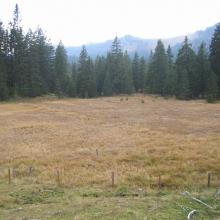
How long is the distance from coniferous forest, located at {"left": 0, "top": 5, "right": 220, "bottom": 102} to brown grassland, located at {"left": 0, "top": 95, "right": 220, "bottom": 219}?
85.0ft

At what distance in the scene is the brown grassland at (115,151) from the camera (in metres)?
16.3

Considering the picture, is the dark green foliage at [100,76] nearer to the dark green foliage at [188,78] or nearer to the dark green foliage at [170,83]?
the dark green foliage at [170,83]

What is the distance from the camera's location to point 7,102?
64.1 metres

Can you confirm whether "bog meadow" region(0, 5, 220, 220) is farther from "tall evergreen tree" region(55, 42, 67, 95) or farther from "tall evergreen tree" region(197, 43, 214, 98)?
"tall evergreen tree" region(55, 42, 67, 95)

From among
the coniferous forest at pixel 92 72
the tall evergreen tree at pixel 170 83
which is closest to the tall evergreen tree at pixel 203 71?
the coniferous forest at pixel 92 72

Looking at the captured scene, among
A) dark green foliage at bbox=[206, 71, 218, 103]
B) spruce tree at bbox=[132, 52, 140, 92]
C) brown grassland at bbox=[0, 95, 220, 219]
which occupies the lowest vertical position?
brown grassland at bbox=[0, 95, 220, 219]

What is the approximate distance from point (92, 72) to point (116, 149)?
57985mm

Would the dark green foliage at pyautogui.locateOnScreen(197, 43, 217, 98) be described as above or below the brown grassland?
above

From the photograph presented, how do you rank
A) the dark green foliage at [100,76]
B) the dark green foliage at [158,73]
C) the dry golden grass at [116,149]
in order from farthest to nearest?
1. the dark green foliage at [100,76]
2. the dark green foliage at [158,73]
3. the dry golden grass at [116,149]

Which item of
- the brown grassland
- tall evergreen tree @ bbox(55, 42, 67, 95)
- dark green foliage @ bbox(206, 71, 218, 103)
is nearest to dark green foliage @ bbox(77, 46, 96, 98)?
tall evergreen tree @ bbox(55, 42, 67, 95)

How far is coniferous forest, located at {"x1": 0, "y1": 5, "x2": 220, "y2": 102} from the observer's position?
6544 cm

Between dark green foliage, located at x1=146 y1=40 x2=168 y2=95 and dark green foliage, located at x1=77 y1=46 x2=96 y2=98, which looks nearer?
dark green foliage, located at x1=146 y1=40 x2=168 y2=95

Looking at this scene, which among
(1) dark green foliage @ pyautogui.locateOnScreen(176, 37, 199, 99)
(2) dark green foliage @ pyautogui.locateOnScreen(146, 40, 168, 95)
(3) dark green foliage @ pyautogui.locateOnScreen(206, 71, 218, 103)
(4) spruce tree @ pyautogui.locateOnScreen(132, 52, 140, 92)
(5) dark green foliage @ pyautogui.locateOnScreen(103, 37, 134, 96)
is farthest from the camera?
(4) spruce tree @ pyautogui.locateOnScreen(132, 52, 140, 92)

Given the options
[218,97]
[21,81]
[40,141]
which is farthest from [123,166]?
[21,81]
